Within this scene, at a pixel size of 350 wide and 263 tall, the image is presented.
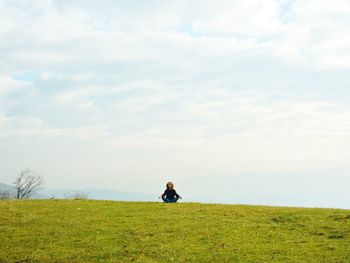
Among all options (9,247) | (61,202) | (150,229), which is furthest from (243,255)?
(61,202)

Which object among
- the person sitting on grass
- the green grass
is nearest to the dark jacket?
the person sitting on grass

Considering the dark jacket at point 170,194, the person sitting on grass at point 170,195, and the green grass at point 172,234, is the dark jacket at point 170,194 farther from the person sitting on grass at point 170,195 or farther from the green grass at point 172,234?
the green grass at point 172,234

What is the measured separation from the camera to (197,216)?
33.1m

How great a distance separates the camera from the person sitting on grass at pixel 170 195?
42.7 m

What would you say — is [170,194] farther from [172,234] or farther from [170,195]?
[172,234]

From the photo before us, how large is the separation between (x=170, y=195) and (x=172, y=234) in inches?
609

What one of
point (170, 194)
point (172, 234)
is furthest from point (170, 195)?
point (172, 234)

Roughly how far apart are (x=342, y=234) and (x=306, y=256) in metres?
5.17

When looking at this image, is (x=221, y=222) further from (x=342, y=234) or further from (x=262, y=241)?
(x=342, y=234)

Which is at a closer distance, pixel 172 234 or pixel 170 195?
pixel 172 234

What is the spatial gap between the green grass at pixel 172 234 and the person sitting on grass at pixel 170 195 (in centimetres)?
394

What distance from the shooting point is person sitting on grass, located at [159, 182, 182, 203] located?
42.7m

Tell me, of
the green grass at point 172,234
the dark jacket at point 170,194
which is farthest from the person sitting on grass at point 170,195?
the green grass at point 172,234

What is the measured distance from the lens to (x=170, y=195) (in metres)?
42.8
